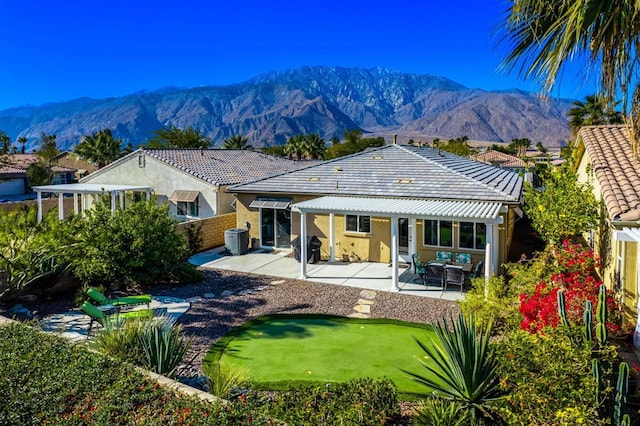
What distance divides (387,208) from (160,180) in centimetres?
2211

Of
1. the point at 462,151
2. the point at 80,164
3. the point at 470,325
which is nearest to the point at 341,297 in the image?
the point at 470,325

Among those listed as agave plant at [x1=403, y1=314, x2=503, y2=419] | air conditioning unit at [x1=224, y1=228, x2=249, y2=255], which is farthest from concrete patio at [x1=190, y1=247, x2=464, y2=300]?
agave plant at [x1=403, y1=314, x2=503, y2=419]

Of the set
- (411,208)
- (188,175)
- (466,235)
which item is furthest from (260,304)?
(188,175)

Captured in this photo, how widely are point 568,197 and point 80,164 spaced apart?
299 ft

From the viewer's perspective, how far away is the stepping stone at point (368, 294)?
1748cm

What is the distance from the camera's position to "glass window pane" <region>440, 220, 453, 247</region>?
70.9ft

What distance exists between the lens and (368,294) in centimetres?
1791

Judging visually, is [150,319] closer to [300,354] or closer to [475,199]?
[300,354]

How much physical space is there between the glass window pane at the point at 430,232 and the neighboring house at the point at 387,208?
0.16 ft

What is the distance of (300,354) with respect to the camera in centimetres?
1199

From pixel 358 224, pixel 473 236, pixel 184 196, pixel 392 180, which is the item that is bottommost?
pixel 473 236

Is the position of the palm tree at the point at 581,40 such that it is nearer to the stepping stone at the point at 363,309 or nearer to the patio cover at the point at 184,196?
the stepping stone at the point at 363,309

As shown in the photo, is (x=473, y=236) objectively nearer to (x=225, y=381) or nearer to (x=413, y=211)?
(x=413, y=211)

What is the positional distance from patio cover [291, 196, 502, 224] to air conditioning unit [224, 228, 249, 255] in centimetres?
522
